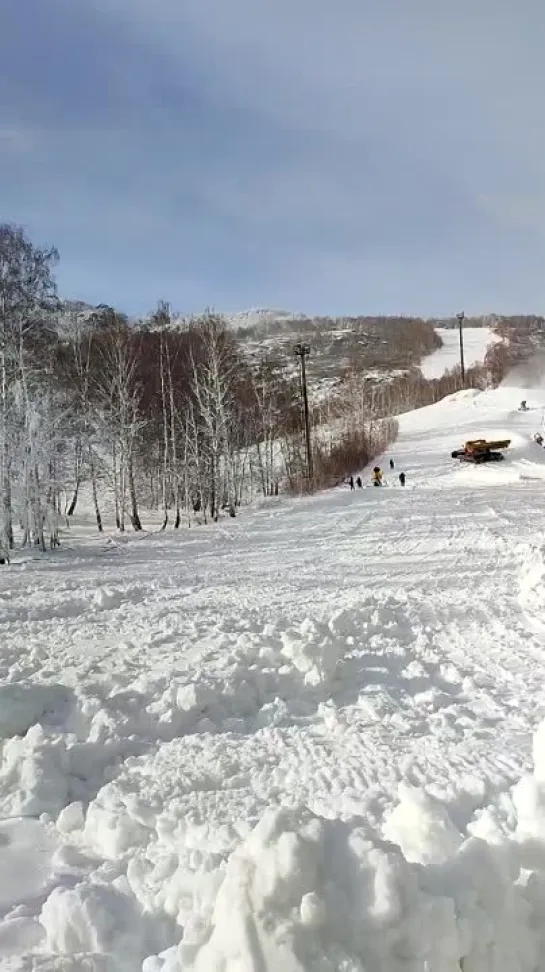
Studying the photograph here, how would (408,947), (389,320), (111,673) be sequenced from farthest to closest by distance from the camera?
(389,320)
(111,673)
(408,947)

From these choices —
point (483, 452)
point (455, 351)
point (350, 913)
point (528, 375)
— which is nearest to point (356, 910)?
point (350, 913)

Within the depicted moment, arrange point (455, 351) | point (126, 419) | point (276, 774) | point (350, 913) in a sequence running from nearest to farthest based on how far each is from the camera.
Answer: point (350, 913) < point (276, 774) < point (126, 419) < point (455, 351)

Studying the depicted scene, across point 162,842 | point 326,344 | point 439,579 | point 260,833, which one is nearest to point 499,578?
point 439,579

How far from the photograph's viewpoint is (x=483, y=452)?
36.0 metres

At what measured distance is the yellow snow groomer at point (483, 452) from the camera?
35.7 metres

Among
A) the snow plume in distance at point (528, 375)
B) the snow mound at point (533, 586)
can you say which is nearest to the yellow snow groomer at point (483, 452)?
the snow mound at point (533, 586)

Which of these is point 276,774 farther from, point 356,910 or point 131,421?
point 131,421

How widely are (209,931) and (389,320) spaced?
159 m

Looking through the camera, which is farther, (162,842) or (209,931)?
(162,842)

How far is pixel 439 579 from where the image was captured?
1036 cm

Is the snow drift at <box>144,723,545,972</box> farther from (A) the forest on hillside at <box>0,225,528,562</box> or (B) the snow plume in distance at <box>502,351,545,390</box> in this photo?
(B) the snow plume in distance at <box>502,351,545,390</box>

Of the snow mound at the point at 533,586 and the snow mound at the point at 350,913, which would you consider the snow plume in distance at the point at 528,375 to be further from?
the snow mound at the point at 350,913

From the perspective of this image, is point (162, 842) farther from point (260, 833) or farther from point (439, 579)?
point (439, 579)

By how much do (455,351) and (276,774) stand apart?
122726mm
